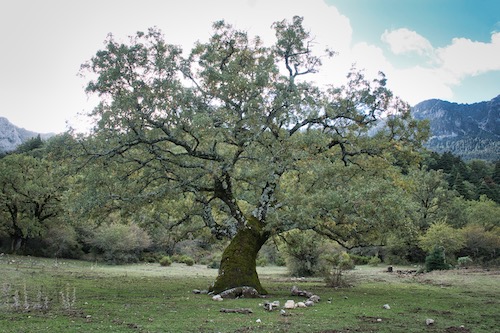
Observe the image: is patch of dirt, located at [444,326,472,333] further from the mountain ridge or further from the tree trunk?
the mountain ridge

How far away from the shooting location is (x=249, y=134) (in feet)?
49.0

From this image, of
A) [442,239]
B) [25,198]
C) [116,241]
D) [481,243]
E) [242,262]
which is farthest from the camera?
[116,241]

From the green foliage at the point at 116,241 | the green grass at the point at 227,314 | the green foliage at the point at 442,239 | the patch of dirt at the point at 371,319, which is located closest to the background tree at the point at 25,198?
the green foliage at the point at 116,241

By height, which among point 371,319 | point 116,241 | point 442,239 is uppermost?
point 442,239

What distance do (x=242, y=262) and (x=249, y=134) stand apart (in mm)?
4801

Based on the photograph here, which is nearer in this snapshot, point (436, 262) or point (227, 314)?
point (227, 314)

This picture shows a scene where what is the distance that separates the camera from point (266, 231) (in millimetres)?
14938

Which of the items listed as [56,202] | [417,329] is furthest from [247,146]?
[56,202]

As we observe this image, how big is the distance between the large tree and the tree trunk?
44 mm

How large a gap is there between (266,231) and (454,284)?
10.7 metres

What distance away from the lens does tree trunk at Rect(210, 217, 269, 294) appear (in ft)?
45.1

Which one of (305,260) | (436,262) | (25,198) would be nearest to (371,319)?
(305,260)

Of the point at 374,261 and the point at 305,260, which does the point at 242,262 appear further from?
the point at 374,261

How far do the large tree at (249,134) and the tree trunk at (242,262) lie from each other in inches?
1.7
